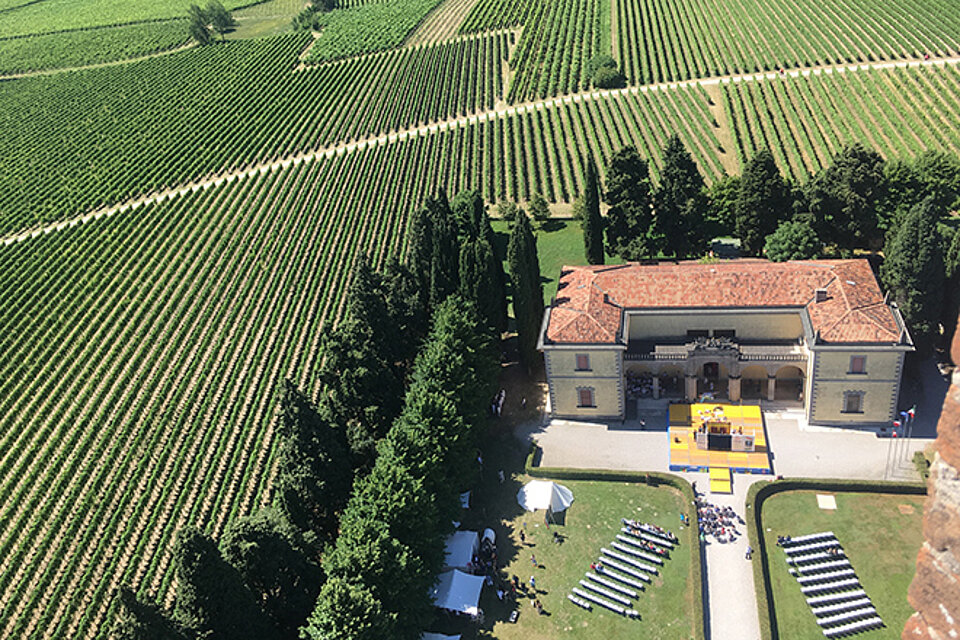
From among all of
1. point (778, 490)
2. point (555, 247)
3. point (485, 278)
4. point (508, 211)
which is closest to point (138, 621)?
point (485, 278)

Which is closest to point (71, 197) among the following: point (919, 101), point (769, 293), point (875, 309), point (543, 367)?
point (543, 367)

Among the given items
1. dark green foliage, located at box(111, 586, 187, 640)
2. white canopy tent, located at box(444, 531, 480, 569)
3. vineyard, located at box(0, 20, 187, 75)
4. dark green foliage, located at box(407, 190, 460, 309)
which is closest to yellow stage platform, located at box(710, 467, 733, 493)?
white canopy tent, located at box(444, 531, 480, 569)

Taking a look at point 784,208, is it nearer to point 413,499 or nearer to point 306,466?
point 413,499

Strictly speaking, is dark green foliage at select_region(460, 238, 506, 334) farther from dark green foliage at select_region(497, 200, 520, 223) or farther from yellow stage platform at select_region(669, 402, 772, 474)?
dark green foliage at select_region(497, 200, 520, 223)

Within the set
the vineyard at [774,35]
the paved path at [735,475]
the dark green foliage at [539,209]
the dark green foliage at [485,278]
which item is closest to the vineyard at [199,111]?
the vineyard at [774,35]

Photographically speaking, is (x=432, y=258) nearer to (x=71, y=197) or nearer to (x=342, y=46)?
(x=71, y=197)

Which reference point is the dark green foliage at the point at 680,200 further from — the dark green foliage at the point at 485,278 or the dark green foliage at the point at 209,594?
the dark green foliage at the point at 209,594
